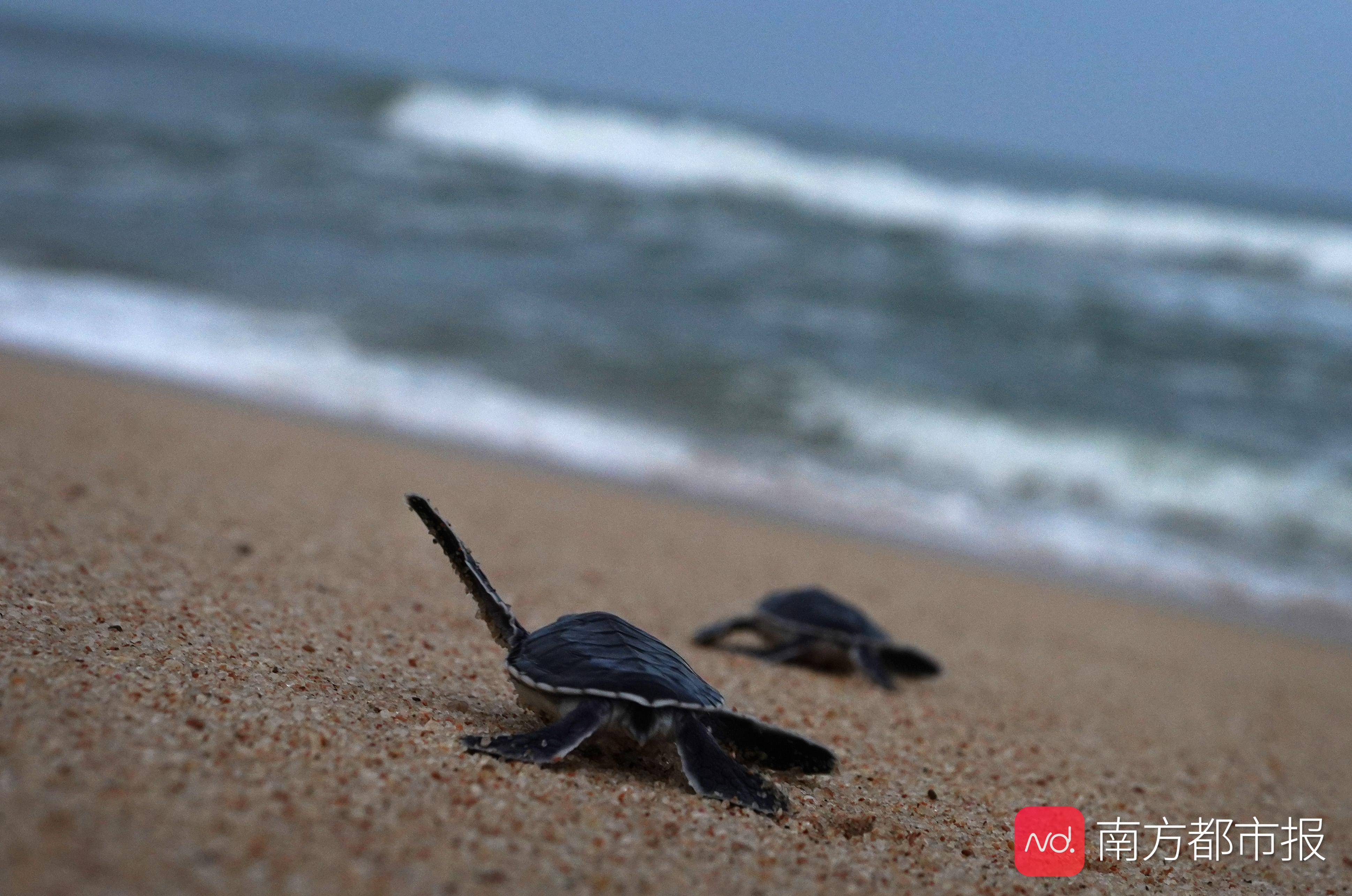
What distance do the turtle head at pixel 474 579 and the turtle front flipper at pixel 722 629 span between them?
1.51m

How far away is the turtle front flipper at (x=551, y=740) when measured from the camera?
7.34ft

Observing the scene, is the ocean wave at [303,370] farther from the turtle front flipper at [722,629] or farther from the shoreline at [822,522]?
the turtle front flipper at [722,629]

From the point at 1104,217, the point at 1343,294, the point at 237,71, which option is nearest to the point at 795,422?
the point at 1343,294

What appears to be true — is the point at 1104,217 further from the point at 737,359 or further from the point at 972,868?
the point at 972,868

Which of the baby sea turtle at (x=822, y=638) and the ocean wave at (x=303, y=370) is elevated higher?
the ocean wave at (x=303, y=370)

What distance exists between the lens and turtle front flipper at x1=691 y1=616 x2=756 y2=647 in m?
4.05

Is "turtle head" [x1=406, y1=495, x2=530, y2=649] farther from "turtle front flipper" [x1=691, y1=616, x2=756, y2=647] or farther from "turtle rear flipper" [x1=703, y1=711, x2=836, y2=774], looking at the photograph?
"turtle front flipper" [x1=691, y1=616, x2=756, y2=647]

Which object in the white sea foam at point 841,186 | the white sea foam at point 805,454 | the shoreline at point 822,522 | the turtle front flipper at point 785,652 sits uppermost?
the white sea foam at point 841,186

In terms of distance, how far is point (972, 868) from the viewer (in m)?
2.37

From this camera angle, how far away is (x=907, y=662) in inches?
163

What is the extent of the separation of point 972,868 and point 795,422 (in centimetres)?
662

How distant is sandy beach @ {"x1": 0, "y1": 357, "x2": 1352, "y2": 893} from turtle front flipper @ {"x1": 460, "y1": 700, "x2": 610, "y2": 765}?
0.04m

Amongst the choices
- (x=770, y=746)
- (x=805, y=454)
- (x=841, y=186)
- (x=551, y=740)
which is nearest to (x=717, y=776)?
(x=770, y=746)

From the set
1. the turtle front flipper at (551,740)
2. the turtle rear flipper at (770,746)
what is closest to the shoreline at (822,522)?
the turtle rear flipper at (770,746)
